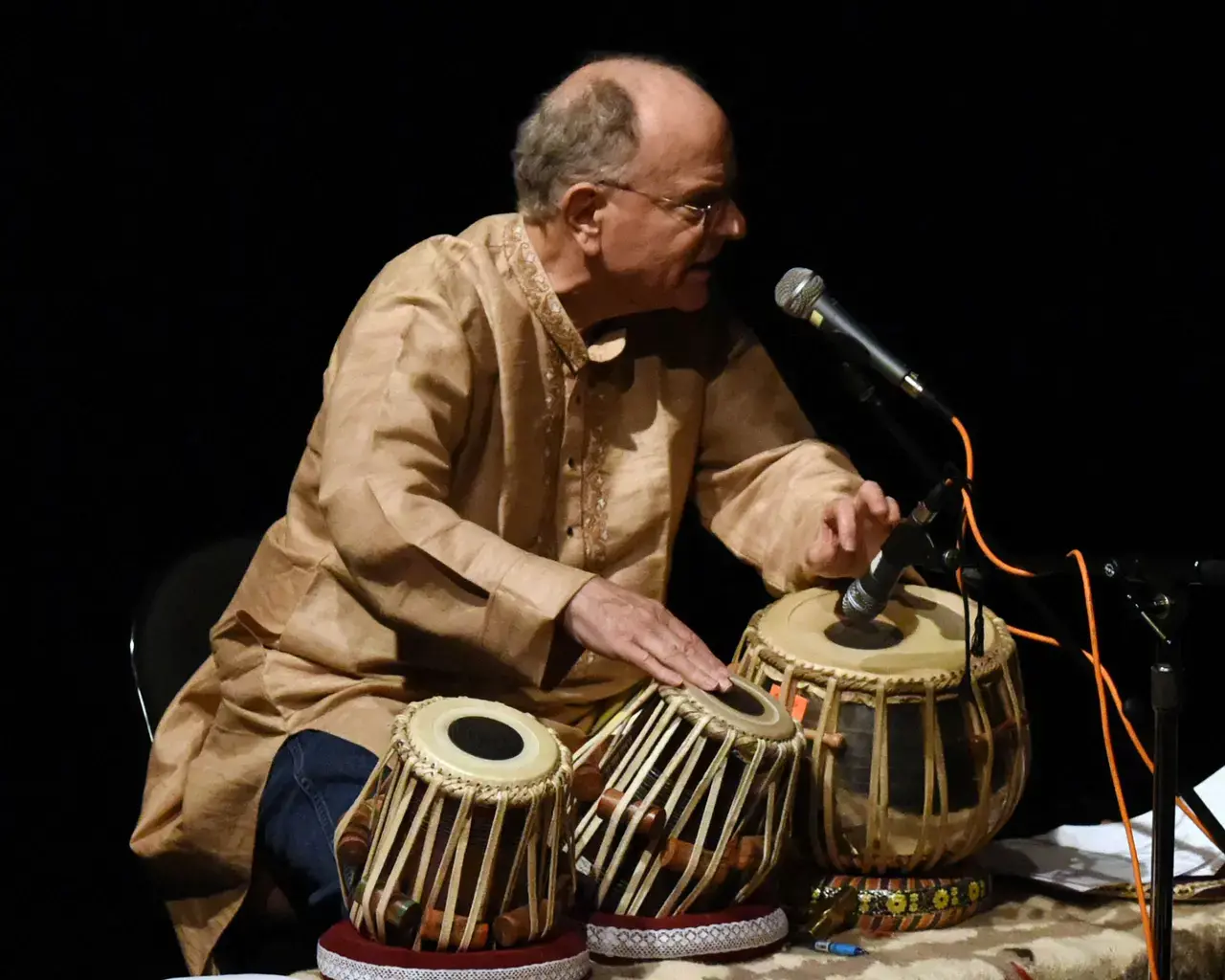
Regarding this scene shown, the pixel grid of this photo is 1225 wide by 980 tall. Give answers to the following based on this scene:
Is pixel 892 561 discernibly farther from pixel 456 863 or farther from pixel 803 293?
pixel 456 863

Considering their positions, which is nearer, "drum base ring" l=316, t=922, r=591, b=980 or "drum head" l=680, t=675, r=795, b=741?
"drum base ring" l=316, t=922, r=591, b=980

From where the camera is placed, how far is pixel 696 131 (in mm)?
3027

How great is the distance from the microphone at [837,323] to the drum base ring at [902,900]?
2.89 ft

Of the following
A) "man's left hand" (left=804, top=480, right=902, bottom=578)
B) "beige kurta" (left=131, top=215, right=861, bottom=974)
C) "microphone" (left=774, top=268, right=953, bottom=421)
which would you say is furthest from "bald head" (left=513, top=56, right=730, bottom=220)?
"man's left hand" (left=804, top=480, right=902, bottom=578)

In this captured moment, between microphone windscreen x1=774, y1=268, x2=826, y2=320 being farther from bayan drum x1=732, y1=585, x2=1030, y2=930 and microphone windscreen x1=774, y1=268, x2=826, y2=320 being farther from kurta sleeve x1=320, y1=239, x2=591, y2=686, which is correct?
bayan drum x1=732, y1=585, x2=1030, y2=930

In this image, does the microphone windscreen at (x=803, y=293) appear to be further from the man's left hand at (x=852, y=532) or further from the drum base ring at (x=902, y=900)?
the drum base ring at (x=902, y=900)

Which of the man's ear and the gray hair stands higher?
the gray hair

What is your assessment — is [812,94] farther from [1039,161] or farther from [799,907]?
[799,907]

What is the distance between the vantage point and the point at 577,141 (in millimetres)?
3068

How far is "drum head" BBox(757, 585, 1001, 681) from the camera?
9.73 feet

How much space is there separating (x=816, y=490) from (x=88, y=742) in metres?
1.56

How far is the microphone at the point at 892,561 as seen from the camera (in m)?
2.57

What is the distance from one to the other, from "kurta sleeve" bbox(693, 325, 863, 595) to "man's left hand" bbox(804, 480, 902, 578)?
4.7 inches

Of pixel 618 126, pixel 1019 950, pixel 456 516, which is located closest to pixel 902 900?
pixel 1019 950
